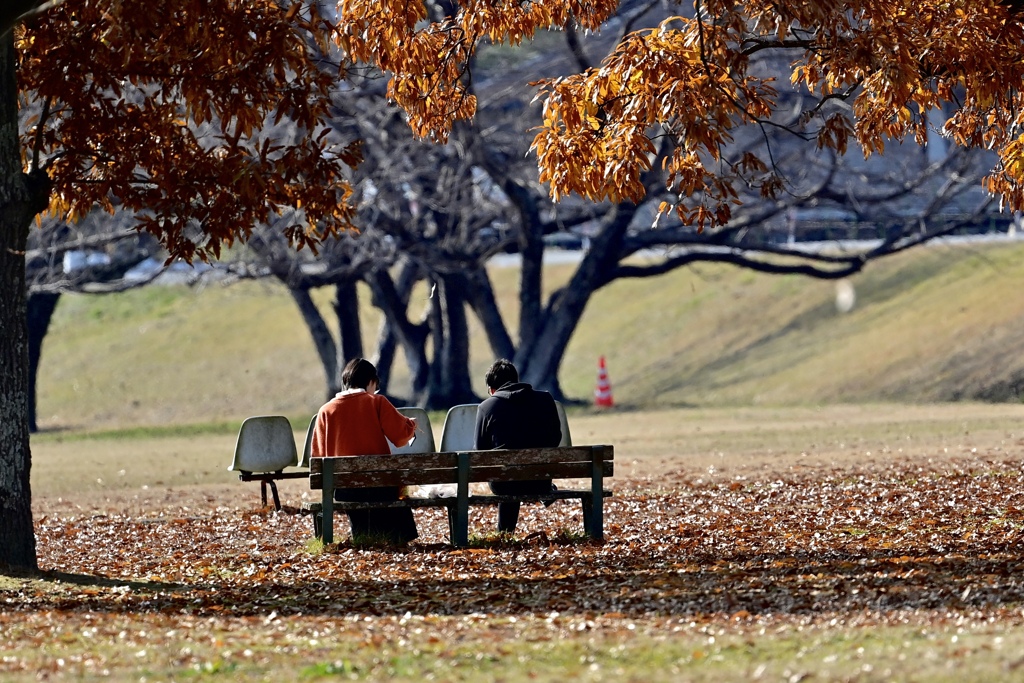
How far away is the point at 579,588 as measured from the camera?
8836 mm

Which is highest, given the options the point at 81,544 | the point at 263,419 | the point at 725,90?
the point at 725,90

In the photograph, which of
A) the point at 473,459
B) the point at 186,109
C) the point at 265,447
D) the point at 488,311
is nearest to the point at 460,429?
the point at 265,447

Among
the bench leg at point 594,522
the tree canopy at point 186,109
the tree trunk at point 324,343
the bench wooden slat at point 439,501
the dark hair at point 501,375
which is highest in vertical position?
the tree canopy at point 186,109

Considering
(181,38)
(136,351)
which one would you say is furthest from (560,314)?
(136,351)

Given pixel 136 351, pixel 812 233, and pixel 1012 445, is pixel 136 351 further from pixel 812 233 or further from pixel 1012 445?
pixel 1012 445

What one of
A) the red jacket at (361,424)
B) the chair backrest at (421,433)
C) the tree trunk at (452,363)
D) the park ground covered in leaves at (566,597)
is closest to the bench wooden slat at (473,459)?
the red jacket at (361,424)

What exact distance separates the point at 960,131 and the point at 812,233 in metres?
35.0

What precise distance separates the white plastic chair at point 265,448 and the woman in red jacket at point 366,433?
104 inches

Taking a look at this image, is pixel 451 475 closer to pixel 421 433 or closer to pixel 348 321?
pixel 421 433

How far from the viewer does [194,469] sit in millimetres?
21141

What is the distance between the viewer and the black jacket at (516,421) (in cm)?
1123

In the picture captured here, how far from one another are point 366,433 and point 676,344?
1317 inches

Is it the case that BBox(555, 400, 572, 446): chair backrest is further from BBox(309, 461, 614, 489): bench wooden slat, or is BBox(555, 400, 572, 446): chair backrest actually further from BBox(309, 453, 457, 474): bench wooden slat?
BBox(309, 453, 457, 474): bench wooden slat

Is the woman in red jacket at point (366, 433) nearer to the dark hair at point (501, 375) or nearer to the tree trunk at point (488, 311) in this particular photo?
the dark hair at point (501, 375)
